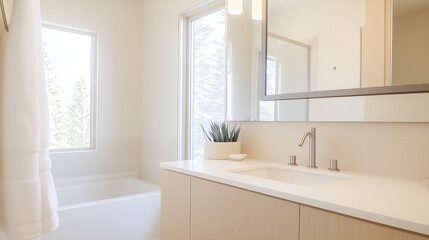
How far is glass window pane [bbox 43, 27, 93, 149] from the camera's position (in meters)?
2.50

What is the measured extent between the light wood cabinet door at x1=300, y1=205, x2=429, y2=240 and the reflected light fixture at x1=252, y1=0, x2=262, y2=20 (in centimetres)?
123

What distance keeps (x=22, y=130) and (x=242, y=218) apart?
2.45ft

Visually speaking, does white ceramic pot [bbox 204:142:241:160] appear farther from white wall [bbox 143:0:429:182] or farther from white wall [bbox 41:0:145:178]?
white wall [bbox 41:0:145:178]

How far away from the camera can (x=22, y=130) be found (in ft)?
2.19

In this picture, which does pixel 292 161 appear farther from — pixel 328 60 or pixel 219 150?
pixel 328 60

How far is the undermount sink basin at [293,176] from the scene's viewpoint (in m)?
1.22

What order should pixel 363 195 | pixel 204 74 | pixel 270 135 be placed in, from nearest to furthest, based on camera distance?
pixel 363 195, pixel 270 135, pixel 204 74

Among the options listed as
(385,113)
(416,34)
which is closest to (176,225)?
(385,113)

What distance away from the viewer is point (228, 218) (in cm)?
105

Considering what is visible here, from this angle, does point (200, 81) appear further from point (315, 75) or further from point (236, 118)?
point (315, 75)

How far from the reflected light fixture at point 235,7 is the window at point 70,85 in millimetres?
1595

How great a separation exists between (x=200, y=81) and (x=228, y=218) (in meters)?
1.52

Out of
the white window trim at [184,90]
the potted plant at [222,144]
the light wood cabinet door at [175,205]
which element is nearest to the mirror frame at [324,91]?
the potted plant at [222,144]

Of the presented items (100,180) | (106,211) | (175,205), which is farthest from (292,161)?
(100,180)
